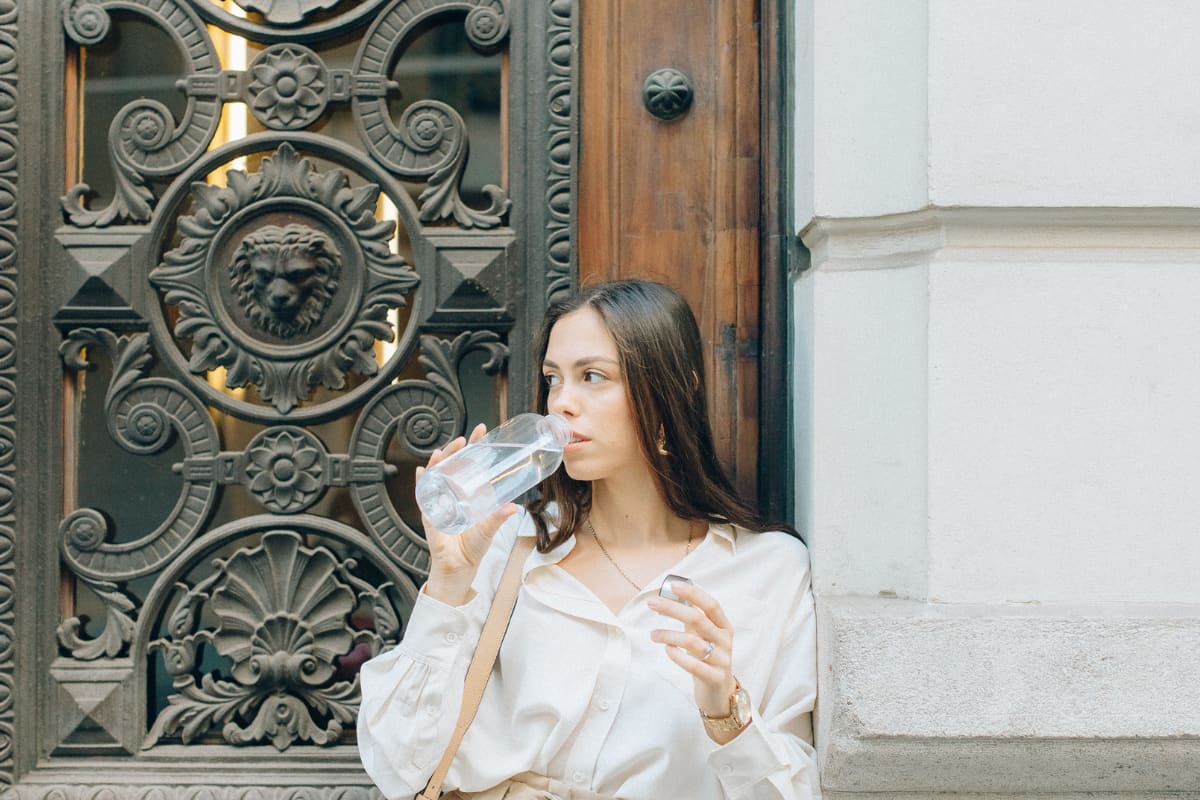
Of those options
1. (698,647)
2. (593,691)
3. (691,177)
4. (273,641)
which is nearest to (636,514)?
(593,691)

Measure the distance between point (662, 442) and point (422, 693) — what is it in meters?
0.58

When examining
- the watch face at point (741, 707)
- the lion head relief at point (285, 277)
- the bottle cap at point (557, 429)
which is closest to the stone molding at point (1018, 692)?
the watch face at point (741, 707)

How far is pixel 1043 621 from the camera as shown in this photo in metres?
1.60

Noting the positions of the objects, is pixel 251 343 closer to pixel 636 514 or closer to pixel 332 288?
pixel 332 288

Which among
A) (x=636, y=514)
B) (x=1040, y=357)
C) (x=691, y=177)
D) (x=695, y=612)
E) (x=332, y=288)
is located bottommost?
(x=695, y=612)

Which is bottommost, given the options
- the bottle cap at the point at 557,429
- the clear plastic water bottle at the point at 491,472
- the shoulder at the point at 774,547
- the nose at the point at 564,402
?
the shoulder at the point at 774,547

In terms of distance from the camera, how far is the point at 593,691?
5.81ft

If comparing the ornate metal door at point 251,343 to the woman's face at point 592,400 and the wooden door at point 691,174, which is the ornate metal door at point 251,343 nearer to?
the wooden door at point 691,174

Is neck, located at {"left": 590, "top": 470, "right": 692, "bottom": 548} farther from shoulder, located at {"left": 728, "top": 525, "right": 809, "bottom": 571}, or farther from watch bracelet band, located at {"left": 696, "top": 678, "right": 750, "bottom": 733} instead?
watch bracelet band, located at {"left": 696, "top": 678, "right": 750, "bottom": 733}

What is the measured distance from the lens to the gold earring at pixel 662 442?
6.09 feet

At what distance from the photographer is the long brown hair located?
6.01 feet

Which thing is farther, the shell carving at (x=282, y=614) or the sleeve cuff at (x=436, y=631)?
the shell carving at (x=282, y=614)

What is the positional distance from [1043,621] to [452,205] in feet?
4.36

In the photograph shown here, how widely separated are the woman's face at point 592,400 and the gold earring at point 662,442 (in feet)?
0.13
